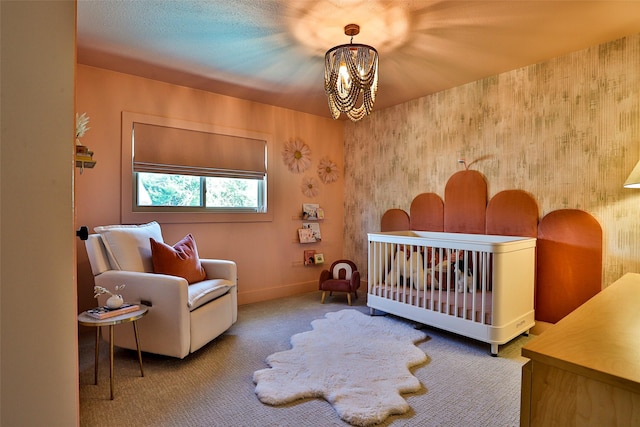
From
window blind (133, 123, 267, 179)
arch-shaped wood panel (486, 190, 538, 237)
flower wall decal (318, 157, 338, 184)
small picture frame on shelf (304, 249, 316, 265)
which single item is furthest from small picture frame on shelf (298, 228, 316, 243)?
arch-shaped wood panel (486, 190, 538, 237)

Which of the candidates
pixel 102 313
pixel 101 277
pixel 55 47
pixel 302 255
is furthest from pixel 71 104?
pixel 302 255

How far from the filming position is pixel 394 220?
3889 millimetres

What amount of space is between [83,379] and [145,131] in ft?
6.75

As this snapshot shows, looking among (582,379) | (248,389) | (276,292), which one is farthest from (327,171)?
(582,379)

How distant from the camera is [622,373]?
669mm

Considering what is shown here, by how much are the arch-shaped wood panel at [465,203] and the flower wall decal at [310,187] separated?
1.59m

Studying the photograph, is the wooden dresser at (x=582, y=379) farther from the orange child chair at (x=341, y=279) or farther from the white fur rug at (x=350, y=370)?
the orange child chair at (x=341, y=279)

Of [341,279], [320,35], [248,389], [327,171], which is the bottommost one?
[248,389]

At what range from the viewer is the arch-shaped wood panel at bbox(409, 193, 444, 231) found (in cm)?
347

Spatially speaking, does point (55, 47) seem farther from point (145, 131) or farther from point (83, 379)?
point (145, 131)

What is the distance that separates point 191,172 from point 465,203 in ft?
8.89

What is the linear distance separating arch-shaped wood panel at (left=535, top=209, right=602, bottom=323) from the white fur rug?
3.57 feet

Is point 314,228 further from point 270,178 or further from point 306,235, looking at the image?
point 270,178

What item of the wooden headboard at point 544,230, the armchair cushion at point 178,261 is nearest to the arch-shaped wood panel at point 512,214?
the wooden headboard at point 544,230
